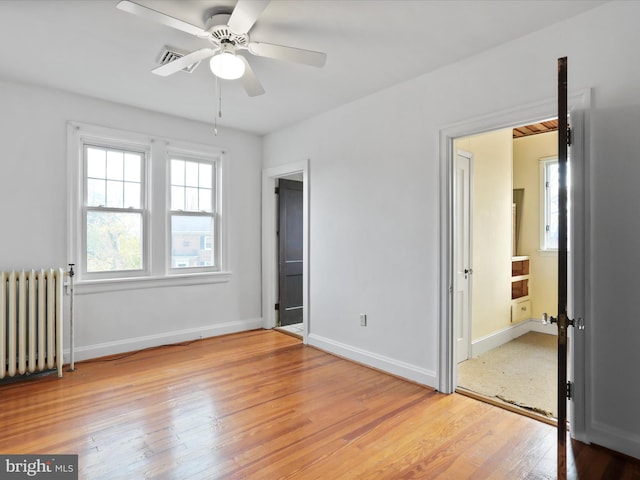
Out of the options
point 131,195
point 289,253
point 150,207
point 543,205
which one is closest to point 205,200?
point 150,207

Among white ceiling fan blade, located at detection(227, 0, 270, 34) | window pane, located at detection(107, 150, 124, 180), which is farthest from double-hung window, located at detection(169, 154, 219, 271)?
white ceiling fan blade, located at detection(227, 0, 270, 34)

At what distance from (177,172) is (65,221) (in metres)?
1.34

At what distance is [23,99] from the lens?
3475 mm

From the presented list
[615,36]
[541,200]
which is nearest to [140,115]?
[615,36]

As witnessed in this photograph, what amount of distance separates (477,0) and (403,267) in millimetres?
2092

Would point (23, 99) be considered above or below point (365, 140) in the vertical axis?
above

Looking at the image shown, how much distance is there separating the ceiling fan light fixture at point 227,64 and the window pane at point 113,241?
243 centimetres

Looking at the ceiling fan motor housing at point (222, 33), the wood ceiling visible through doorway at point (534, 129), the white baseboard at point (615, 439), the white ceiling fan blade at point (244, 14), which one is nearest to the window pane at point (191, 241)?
the ceiling fan motor housing at point (222, 33)

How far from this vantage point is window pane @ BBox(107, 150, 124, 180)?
13.3ft

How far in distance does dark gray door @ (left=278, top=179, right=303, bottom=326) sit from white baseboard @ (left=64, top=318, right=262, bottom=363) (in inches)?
18.5

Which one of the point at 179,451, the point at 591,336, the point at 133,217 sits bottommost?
the point at 179,451

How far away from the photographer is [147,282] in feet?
13.9

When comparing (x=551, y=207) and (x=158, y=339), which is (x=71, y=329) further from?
(x=551, y=207)

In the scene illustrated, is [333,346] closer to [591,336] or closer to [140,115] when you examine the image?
[591,336]
